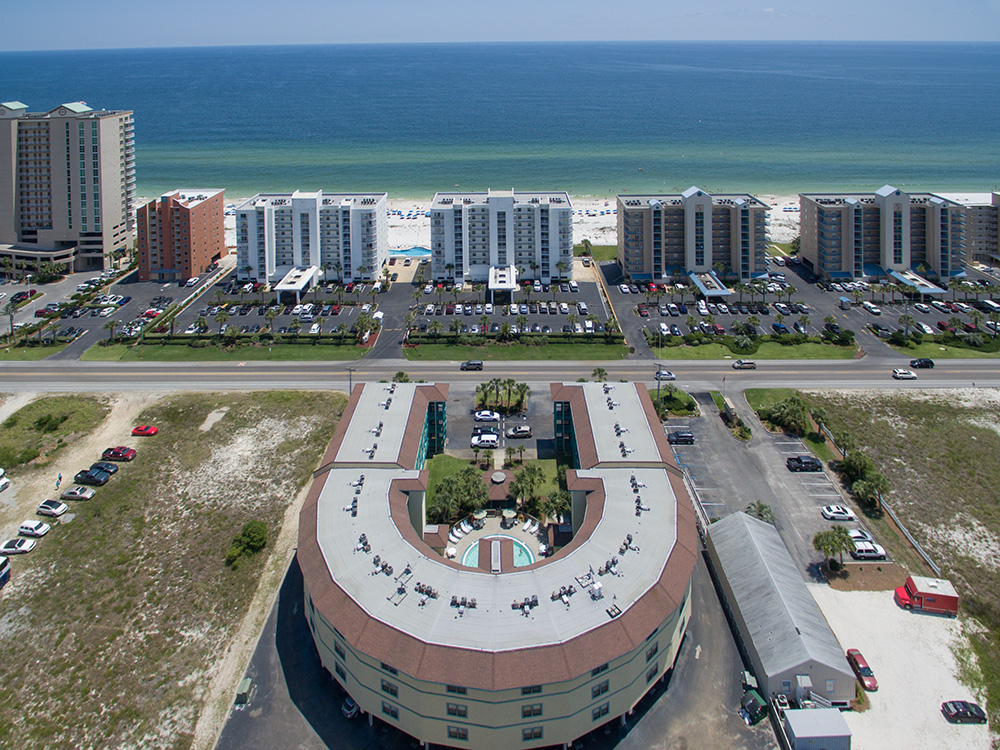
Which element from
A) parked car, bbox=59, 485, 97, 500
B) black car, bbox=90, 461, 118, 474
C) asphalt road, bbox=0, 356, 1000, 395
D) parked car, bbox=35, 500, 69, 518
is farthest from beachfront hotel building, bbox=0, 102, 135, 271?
parked car, bbox=35, 500, 69, 518

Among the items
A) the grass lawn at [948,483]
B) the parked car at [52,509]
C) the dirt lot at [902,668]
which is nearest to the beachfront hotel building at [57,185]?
the parked car at [52,509]

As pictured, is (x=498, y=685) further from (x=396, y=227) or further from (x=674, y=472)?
(x=396, y=227)

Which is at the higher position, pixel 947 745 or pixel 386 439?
pixel 386 439

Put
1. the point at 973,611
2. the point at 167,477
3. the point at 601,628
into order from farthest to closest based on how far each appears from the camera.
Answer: the point at 167,477 < the point at 973,611 < the point at 601,628

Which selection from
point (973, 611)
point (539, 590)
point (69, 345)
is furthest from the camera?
point (69, 345)

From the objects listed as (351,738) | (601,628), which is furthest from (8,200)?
(601,628)

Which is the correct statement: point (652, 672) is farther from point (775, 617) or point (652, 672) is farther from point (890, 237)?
point (890, 237)

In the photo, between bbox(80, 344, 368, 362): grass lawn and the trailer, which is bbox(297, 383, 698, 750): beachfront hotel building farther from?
bbox(80, 344, 368, 362): grass lawn
